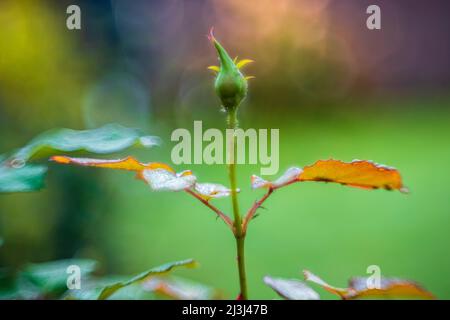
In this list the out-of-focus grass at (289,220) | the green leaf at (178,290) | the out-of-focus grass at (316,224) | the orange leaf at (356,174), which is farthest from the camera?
the out-of-focus grass at (316,224)

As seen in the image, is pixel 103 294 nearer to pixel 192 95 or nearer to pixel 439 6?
pixel 192 95

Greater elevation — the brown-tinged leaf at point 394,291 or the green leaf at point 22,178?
the green leaf at point 22,178

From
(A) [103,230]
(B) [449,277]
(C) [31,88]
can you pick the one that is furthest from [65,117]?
(B) [449,277]

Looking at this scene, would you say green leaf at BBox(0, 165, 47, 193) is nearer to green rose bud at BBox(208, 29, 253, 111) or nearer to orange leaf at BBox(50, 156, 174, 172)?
orange leaf at BBox(50, 156, 174, 172)

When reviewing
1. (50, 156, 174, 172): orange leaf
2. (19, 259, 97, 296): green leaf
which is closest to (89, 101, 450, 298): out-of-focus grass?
(19, 259, 97, 296): green leaf

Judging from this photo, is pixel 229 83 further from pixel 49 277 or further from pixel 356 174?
pixel 49 277

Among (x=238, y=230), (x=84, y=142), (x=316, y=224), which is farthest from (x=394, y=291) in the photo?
(x=316, y=224)

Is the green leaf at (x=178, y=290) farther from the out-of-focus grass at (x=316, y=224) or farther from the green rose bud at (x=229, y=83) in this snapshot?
the out-of-focus grass at (x=316, y=224)

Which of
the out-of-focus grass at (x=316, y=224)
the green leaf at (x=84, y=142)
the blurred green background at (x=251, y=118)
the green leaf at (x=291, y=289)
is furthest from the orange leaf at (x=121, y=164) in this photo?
the out-of-focus grass at (x=316, y=224)
